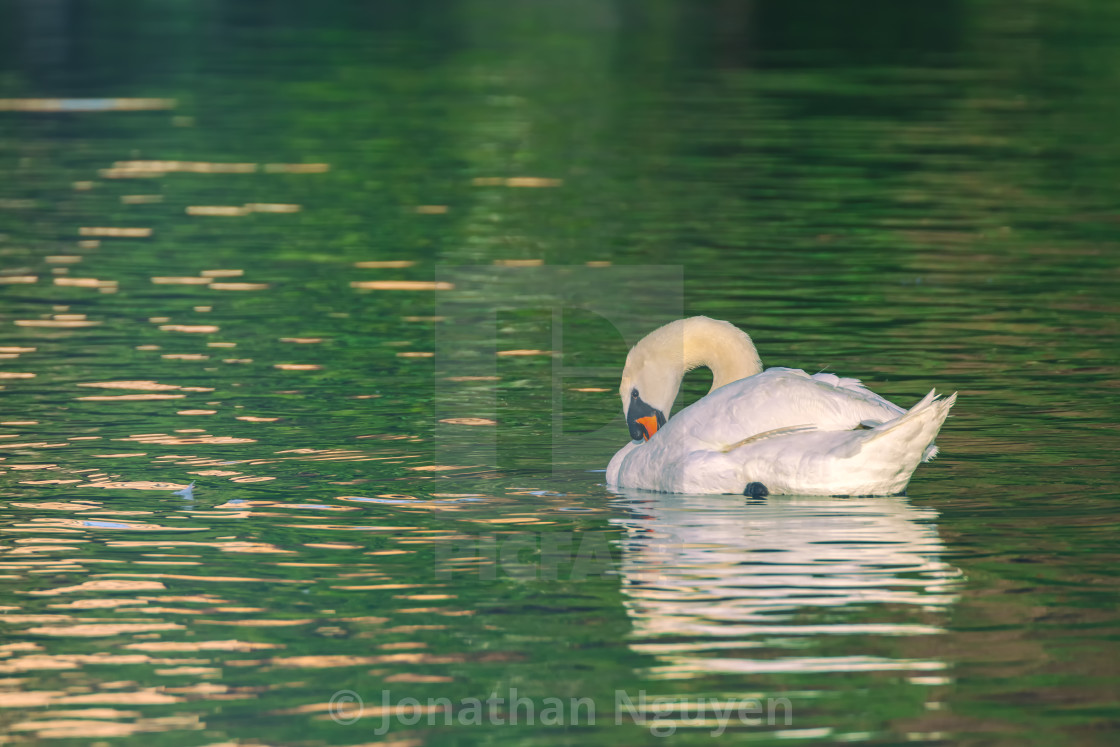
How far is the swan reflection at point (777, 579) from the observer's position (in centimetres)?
864

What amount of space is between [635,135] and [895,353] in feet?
53.1

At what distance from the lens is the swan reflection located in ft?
28.3

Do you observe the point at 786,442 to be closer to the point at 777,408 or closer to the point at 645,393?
the point at 777,408

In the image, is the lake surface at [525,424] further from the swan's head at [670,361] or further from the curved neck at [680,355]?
the curved neck at [680,355]

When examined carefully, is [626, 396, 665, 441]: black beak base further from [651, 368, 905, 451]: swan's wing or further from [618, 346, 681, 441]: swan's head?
[651, 368, 905, 451]: swan's wing

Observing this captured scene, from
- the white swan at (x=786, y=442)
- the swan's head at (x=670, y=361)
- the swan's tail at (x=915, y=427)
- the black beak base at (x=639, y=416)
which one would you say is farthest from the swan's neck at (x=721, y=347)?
the swan's tail at (x=915, y=427)

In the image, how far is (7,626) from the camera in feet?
30.3

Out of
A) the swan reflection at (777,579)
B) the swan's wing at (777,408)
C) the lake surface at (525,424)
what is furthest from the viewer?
the swan's wing at (777,408)

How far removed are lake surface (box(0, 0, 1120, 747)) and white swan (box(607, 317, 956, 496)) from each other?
7.0 inches

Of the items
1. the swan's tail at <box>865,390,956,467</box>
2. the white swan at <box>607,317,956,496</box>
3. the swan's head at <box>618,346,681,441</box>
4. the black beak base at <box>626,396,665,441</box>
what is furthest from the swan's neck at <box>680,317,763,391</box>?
the swan's tail at <box>865,390,956,467</box>

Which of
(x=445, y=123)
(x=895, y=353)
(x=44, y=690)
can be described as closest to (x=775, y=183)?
(x=445, y=123)

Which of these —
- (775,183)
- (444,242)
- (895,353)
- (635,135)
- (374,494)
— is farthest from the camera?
(635,135)

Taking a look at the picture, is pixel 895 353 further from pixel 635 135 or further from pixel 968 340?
pixel 635 135

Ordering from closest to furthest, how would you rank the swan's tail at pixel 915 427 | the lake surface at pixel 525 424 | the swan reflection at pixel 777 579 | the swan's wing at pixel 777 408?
the lake surface at pixel 525 424
the swan reflection at pixel 777 579
the swan's tail at pixel 915 427
the swan's wing at pixel 777 408
